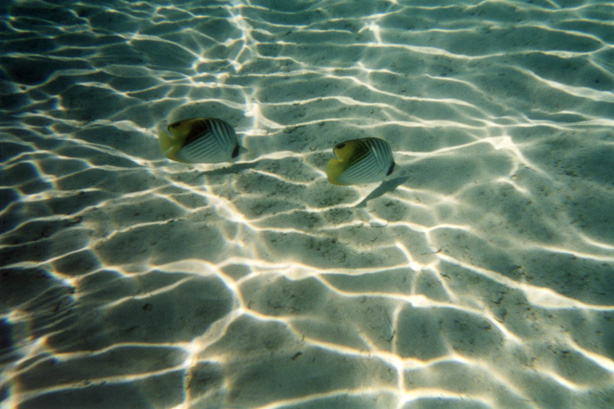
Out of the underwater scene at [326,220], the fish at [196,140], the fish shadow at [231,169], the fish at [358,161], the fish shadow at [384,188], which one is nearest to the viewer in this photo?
the underwater scene at [326,220]

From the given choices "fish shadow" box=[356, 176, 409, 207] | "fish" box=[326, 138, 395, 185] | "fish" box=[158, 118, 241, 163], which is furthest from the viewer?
"fish shadow" box=[356, 176, 409, 207]

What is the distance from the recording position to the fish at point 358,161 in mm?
2518

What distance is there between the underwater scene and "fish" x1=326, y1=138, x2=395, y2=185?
2cm

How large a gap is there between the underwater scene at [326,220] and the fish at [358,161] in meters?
0.02

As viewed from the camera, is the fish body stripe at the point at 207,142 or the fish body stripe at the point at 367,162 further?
the fish body stripe at the point at 207,142

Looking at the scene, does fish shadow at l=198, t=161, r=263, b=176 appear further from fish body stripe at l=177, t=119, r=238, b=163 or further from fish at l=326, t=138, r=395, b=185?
fish at l=326, t=138, r=395, b=185

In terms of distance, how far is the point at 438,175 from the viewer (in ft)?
10.9

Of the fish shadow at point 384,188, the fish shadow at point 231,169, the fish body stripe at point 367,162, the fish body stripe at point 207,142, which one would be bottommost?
the fish shadow at point 384,188

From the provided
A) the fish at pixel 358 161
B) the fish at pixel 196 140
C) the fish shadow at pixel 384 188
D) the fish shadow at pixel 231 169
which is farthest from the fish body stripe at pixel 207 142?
the fish shadow at pixel 384 188

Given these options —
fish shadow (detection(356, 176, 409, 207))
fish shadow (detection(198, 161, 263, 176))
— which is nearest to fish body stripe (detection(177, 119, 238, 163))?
fish shadow (detection(198, 161, 263, 176))

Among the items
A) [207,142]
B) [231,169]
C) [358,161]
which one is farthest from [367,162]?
[231,169]

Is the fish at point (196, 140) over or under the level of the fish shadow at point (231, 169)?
over

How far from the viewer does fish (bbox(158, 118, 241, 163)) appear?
9.30ft

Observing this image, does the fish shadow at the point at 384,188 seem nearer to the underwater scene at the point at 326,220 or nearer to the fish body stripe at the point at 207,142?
the underwater scene at the point at 326,220
